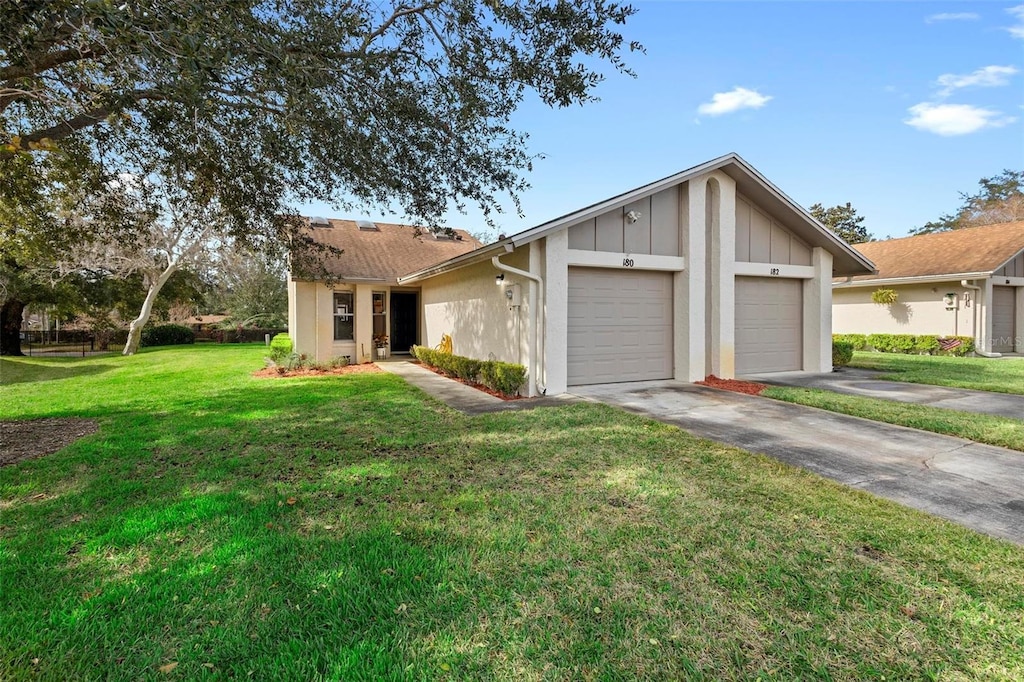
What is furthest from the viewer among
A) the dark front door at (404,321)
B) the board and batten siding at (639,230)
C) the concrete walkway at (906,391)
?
the dark front door at (404,321)

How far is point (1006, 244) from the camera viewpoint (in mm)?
17297

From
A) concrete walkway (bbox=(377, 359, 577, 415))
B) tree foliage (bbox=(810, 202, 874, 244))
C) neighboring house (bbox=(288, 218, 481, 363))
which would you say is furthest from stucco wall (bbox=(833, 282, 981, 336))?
tree foliage (bbox=(810, 202, 874, 244))

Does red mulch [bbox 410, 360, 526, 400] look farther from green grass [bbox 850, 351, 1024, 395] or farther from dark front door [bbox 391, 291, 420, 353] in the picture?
green grass [bbox 850, 351, 1024, 395]

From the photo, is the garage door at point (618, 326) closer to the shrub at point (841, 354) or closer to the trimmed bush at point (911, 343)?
the shrub at point (841, 354)

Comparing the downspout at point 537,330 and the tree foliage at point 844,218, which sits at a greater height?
the tree foliage at point 844,218

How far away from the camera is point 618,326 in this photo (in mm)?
10445

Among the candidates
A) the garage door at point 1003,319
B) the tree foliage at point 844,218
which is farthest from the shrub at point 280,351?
the tree foliage at point 844,218

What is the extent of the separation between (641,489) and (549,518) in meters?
1.03

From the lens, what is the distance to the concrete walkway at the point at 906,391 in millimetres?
7750

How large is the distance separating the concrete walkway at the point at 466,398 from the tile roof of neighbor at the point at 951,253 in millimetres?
15021

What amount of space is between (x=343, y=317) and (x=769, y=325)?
12.7 meters

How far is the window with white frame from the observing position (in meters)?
15.8

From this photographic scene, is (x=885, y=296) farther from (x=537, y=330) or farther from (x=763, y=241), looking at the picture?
(x=537, y=330)

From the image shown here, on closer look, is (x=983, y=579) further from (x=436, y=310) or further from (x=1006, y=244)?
(x=1006, y=244)
